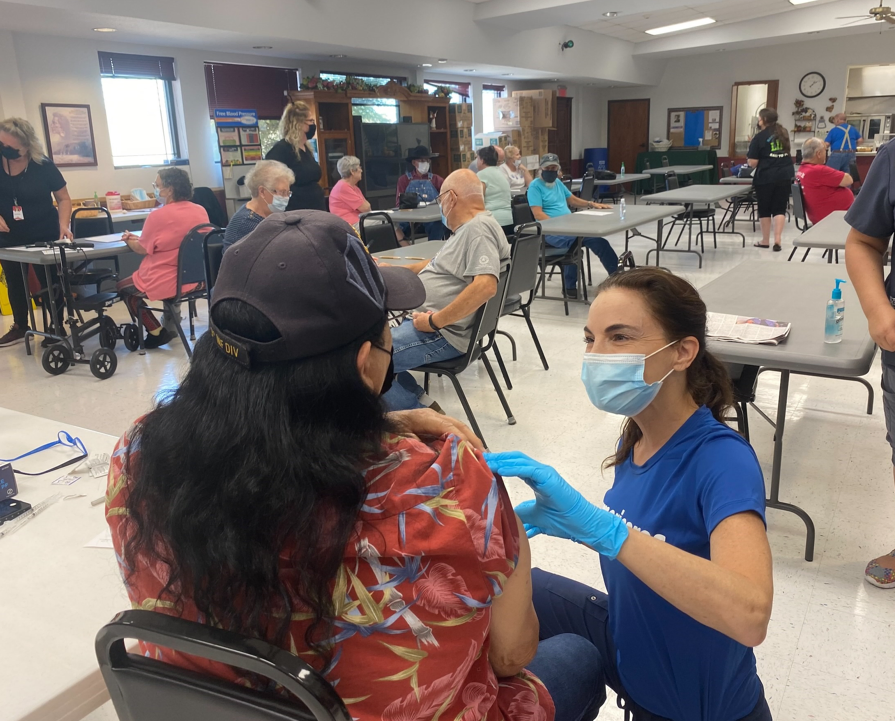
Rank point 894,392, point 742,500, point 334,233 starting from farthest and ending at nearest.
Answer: point 894,392 < point 742,500 < point 334,233

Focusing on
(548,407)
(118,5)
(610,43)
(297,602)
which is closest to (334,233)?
(297,602)

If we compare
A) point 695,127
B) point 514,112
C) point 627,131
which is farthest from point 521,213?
point 627,131

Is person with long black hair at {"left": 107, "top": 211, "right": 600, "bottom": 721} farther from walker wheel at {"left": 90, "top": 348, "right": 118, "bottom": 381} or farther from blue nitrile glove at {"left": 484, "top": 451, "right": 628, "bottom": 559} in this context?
walker wheel at {"left": 90, "top": 348, "right": 118, "bottom": 381}

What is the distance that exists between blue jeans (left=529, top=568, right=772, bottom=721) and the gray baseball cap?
2.47 ft

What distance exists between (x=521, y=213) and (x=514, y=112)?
7179 millimetres

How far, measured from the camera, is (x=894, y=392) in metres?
1.88

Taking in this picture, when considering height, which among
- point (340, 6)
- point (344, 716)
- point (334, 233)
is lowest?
point (344, 716)

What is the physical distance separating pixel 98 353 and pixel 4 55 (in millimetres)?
3761

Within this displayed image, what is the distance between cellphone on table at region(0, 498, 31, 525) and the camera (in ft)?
4.12

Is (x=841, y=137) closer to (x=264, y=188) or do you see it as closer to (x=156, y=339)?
(x=264, y=188)

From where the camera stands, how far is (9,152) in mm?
4738

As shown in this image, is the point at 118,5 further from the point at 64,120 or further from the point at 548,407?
the point at 548,407

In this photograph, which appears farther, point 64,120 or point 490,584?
point 64,120

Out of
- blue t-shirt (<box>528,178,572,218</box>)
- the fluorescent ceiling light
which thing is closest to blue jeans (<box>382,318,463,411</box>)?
blue t-shirt (<box>528,178,572,218</box>)
